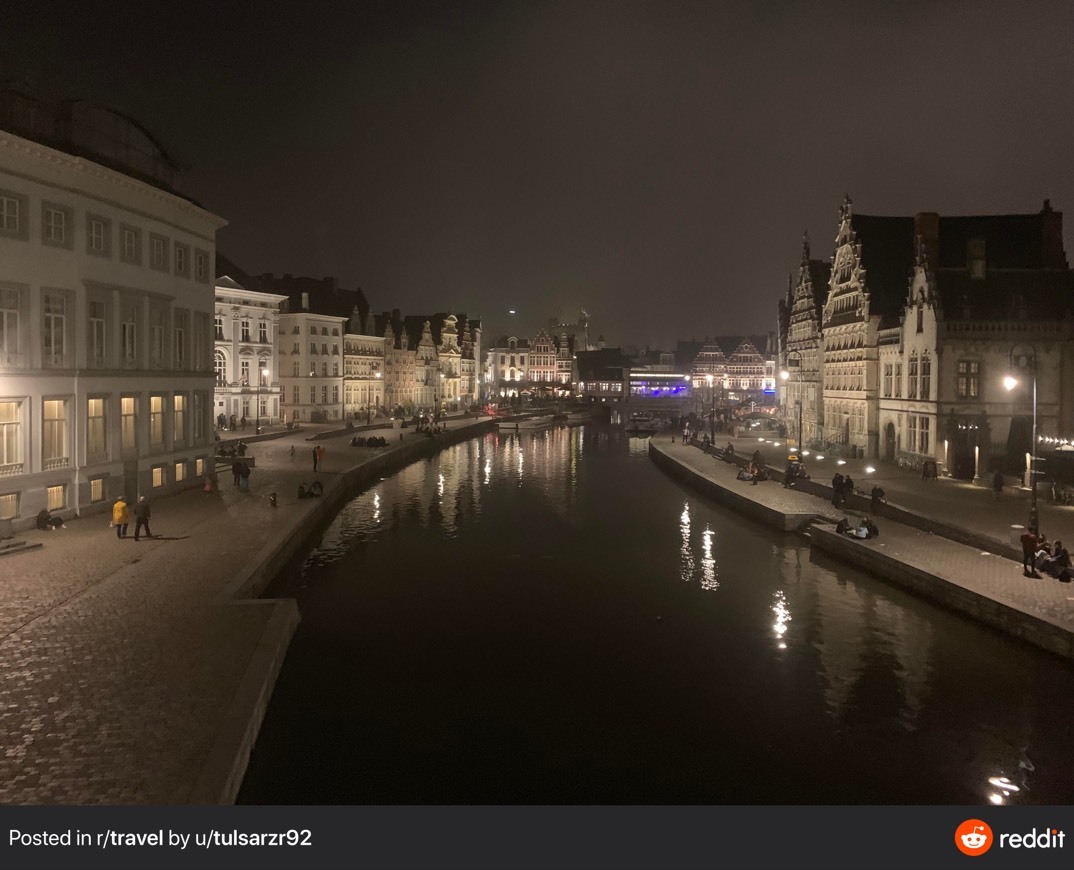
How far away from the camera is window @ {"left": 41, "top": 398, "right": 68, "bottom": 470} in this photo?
26.4 m

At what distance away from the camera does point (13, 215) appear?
2536 centimetres

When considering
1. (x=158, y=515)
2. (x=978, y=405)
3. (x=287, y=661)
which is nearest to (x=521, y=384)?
(x=978, y=405)

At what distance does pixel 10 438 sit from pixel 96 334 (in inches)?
207

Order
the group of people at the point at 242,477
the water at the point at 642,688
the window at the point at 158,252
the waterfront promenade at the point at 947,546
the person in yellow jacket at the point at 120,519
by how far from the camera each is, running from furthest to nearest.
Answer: the group of people at the point at 242,477 < the window at the point at 158,252 < the person in yellow jacket at the point at 120,519 < the waterfront promenade at the point at 947,546 < the water at the point at 642,688

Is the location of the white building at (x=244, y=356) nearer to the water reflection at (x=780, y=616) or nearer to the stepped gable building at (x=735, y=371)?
the water reflection at (x=780, y=616)

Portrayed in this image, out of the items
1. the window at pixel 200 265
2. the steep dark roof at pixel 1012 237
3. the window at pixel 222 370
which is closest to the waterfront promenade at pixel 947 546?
the steep dark roof at pixel 1012 237

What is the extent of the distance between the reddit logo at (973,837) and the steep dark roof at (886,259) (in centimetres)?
4465

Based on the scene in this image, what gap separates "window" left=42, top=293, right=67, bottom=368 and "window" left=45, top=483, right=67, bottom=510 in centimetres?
381

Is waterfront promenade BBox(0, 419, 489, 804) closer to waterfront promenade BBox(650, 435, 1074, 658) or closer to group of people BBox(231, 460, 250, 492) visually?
group of people BBox(231, 460, 250, 492)

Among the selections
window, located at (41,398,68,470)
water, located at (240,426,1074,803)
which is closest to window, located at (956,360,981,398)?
water, located at (240,426,1074,803)

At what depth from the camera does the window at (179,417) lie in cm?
3478

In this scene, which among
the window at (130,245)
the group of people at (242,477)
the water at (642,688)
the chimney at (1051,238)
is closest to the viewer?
the water at (642,688)

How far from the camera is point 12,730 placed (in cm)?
1174

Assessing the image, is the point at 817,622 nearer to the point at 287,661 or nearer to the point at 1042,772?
the point at 1042,772
